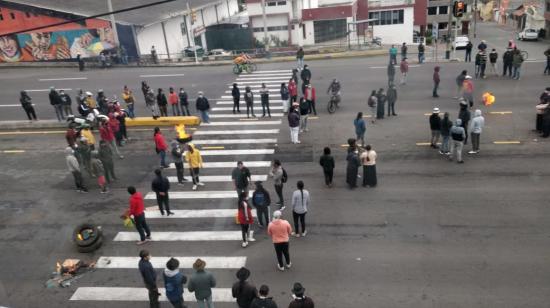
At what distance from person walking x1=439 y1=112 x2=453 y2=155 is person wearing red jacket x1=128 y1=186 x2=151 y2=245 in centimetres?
1019

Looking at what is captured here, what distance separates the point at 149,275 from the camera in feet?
28.7

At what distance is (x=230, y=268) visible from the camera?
10.4 meters

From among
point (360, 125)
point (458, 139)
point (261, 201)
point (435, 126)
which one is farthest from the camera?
point (360, 125)

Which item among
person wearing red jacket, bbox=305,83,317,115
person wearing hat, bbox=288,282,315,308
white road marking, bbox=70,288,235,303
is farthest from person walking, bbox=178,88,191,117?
person wearing hat, bbox=288,282,315,308

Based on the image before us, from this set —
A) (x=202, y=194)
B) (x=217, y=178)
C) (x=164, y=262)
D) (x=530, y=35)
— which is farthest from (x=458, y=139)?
(x=530, y=35)

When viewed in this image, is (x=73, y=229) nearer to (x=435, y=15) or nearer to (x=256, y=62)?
(x=256, y=62)

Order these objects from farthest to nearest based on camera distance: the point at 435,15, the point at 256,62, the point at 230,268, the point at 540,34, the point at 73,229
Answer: the point at 435,15 < the point at 540,34 < the point at 256,62 < the point at 73,229 < the point at 230,268

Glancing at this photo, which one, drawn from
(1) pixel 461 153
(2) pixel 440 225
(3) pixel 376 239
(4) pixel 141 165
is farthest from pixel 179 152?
(1) pixel 461 153

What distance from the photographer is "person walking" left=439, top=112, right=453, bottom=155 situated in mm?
14812

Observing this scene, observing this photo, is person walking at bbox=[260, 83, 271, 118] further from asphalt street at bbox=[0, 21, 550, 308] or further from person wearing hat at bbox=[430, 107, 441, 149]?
person wearing hat at bbox=[430, 107, 441, 149]

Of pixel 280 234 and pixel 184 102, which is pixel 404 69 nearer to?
pixel 184 102

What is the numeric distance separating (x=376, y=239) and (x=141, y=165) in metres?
9.62

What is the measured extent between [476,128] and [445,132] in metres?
1.01

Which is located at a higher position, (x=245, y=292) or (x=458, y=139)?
(x=458, y=139)
